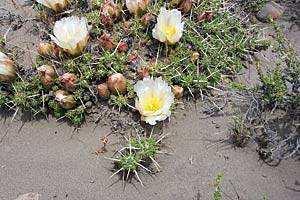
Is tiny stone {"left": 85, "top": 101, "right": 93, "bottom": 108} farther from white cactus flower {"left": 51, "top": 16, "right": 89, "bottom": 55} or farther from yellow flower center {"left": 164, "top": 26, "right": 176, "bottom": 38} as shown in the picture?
yellow flower center {"left": 164, "top": 26, "right": 176, "bottom": 38}

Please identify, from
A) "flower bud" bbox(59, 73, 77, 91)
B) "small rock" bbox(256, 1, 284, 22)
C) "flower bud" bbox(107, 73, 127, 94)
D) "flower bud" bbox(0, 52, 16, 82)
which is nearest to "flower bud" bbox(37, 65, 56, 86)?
"flower bud" bbox(59, 73, 77, 91)

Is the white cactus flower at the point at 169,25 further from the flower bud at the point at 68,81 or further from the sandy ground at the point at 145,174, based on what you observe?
the flower bud at the point at 68,81

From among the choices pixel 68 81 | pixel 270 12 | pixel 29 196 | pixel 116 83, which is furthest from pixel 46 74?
pixel 270 12

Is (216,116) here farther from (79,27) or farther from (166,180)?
(79,27)

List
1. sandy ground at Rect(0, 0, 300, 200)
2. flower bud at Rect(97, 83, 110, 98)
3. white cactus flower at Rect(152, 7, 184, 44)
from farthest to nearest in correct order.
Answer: white cactus flower at Rect(152, 7, 184, 44) < flower bud at Rect(97, 83, 110, 98) < sandy ground at Rect(0, 0, 300, 200)

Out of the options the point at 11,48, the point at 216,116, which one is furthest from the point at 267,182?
the point at 11,48

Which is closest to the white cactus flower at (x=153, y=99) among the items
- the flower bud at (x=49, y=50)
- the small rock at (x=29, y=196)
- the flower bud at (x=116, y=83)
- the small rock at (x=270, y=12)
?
the flower bud at (x=116, y=83)

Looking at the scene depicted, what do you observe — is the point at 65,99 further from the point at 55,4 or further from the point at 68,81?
the point at 55,4
